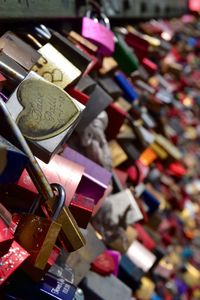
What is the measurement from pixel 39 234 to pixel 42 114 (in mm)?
251

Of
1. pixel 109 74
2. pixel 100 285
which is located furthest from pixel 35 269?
pixel 109 74

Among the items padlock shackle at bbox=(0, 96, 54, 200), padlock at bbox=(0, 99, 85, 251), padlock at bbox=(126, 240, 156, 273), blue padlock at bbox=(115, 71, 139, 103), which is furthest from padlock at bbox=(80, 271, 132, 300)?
blue padlock at bbox=(115, 71, 139, 103)

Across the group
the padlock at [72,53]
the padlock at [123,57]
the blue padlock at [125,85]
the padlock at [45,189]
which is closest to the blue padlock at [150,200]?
the blue padlock at [125,85]

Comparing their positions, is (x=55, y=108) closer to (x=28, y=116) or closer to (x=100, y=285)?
(x=28, y=116)

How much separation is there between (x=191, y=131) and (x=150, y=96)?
1646mm

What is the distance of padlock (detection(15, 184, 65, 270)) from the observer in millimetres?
954

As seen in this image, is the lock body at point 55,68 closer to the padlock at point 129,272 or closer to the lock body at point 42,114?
the lock body at point 42,114

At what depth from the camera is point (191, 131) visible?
14.3 feet

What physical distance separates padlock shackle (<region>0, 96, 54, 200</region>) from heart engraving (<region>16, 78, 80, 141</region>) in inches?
1.8

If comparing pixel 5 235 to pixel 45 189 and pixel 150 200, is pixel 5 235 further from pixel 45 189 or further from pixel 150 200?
pixel 150 200

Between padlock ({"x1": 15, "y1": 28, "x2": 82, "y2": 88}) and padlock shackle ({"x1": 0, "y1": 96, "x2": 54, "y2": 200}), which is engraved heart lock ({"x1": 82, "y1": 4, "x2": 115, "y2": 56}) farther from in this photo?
padlock shackle ({"x1": 0, "y1": 96, "x2": 54, "y2": 200})

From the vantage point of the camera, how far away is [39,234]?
3.18 feet

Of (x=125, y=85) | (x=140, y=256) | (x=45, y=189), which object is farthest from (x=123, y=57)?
(x=45, y=189)

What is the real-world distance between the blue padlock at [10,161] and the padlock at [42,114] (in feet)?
0.27
